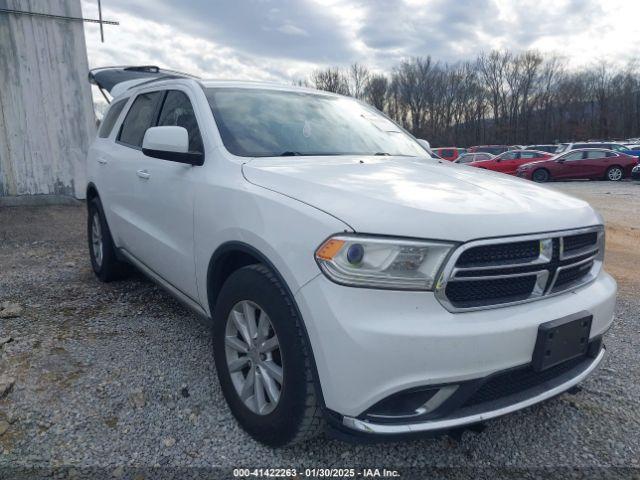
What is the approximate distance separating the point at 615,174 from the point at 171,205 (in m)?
22.5

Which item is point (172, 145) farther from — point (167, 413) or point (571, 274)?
point (571, 274)

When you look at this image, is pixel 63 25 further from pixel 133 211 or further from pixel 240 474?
pixel 240 474

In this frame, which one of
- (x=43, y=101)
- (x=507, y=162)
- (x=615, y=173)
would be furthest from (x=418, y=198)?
(x=507, y=162)

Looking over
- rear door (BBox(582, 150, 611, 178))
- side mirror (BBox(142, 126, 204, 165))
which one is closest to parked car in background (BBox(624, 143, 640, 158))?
rear door (BBox(582, 150, 611, 178))

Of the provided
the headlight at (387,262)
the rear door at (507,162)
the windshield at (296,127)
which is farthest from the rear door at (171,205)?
the rear door at (507,162)

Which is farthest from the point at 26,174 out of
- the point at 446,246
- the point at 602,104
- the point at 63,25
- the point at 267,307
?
the point at 602,104

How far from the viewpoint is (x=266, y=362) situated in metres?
2.10

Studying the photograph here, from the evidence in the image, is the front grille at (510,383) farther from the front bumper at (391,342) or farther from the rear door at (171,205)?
the rear door at (171,205)

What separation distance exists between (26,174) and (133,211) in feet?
22.2

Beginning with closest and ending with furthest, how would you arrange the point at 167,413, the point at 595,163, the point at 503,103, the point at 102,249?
the point at 167,413 < the point at 102,249 < the point at 595,163 < the point at 503,103

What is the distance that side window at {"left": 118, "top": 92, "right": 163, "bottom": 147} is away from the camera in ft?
12.1

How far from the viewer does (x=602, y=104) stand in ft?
204

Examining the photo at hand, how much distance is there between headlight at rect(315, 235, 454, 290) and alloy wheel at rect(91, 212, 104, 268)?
3.47 m

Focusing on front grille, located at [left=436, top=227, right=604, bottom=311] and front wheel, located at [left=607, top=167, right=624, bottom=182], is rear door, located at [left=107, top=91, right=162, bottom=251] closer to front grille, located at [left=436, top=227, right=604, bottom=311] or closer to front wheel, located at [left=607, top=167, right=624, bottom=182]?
front grille, located at [left=436, top=227, right=604, bottom=311]
